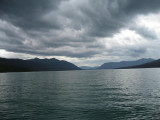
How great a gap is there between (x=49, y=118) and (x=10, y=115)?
870cm

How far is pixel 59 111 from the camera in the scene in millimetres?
31797

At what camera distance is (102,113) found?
30250 mm

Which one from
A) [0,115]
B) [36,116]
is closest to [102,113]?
[36,116]

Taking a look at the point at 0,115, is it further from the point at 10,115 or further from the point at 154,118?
the point at 154,118

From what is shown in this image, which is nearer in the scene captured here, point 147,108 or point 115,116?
point 115,116

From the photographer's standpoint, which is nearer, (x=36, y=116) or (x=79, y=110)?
(x=36, y=116)

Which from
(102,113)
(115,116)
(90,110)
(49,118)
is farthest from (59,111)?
(115,116)

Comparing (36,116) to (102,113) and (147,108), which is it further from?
(147,108)

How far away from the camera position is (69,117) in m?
27.8

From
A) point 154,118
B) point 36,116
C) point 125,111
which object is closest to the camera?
point 154,118

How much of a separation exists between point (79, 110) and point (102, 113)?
503cm

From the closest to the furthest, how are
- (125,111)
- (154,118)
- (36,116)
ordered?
(154,118) → (36,116) → (125,111)

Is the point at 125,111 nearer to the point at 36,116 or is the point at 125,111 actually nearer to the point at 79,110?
the point at 79,110

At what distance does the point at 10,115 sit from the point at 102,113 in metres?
18.6
